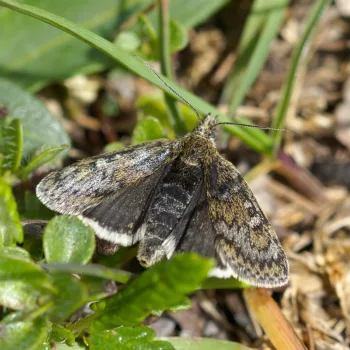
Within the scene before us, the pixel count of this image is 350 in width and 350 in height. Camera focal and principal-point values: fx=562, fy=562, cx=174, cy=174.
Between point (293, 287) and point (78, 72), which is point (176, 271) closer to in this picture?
point (293, 287)

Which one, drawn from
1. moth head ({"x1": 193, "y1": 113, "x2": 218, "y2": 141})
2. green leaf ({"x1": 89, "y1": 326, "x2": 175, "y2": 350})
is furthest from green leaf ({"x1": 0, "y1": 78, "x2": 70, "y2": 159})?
green leaf ({"x1": 89, "y1": 326, "x2": 175, "y2": 350})

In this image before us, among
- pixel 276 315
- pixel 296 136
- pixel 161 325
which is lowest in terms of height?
pixel 161 325

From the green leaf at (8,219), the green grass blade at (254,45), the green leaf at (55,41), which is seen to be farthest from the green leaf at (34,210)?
the green grass blade at (254,45)

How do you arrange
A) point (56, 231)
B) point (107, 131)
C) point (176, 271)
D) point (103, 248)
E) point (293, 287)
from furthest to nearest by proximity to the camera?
point (107, 131) < point (293, 287) < point (103, 248) < point (56, 231) < point (176, 271)

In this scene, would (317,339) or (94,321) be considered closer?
(94,321)

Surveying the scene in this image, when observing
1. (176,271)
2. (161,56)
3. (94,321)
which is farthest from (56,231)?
(161,56)
